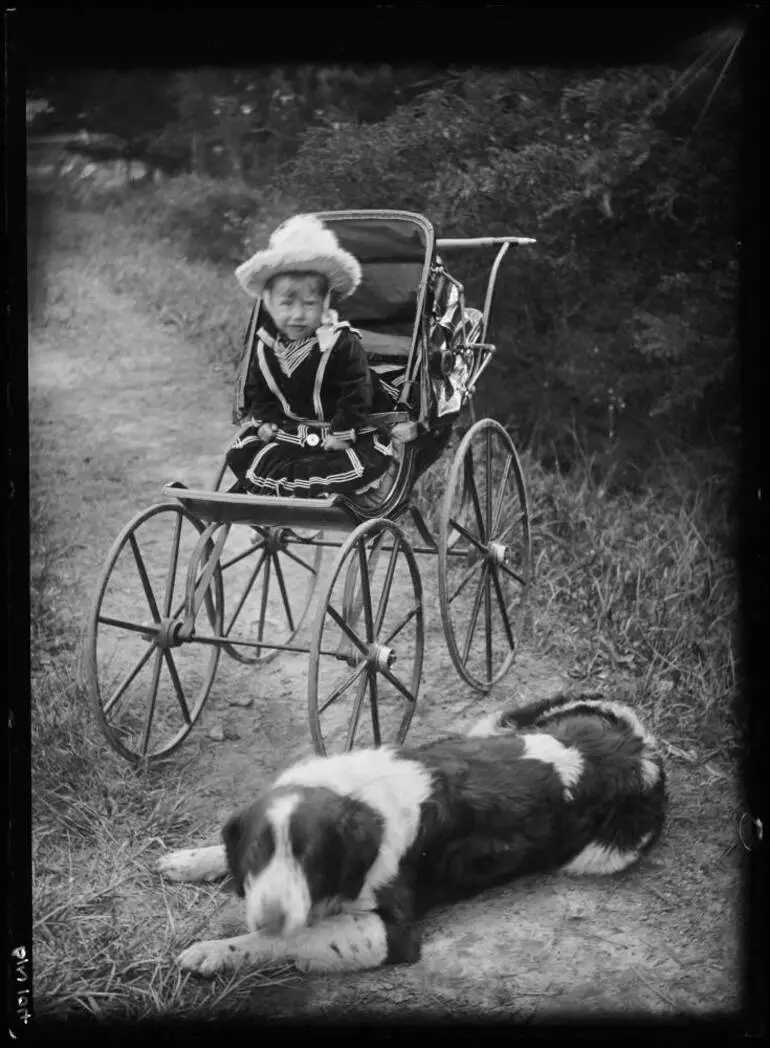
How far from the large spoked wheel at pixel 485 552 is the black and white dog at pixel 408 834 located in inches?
19.3

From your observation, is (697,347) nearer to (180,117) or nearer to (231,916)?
(180,117)

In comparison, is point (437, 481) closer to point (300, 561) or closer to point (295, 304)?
point (300, 561)

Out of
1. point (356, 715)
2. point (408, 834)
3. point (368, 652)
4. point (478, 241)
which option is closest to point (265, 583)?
point (368, 652)

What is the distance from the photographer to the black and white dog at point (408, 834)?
2.65 meters

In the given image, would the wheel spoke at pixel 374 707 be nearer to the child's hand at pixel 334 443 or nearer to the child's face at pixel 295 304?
the child's hand at pixel 334 443

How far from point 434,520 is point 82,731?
4.42ft

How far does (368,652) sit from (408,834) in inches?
22.7

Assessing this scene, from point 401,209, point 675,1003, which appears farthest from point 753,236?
point 675,1003

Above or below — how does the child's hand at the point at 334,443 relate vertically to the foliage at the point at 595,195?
below

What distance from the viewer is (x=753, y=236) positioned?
3162 millimetres

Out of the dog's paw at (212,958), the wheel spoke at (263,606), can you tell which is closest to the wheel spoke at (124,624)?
the wheel spoke at (263,606)

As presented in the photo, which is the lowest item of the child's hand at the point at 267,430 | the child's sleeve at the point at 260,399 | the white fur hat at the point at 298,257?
the child's hand at the point at 267,430

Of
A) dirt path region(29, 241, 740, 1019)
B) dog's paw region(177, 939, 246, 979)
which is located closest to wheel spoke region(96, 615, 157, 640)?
dirt path region(29, 241, 740, 1019)

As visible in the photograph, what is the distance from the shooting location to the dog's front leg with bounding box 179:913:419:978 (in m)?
2.71
